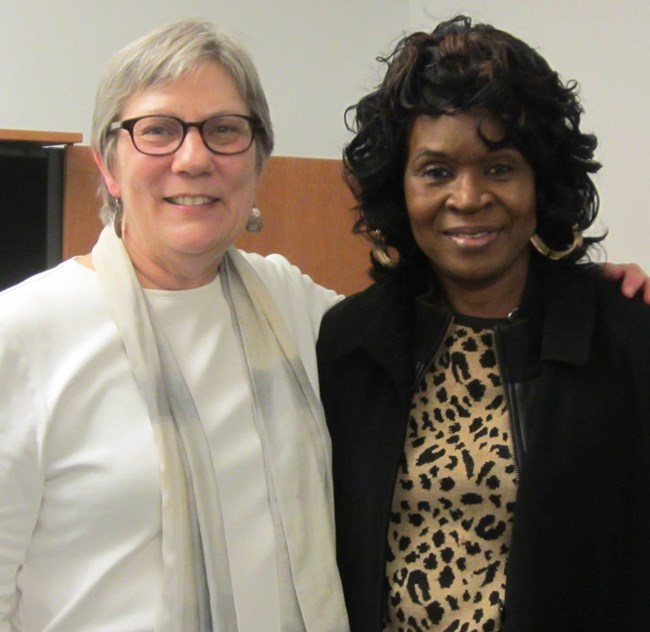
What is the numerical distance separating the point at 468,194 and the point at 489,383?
1.00 ft


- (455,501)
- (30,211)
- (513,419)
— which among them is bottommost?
(455,501)

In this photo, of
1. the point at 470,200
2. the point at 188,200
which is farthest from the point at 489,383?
the point at 188,200

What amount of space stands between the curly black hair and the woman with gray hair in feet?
Result: 0.69

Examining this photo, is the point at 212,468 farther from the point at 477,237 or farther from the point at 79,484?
the point at 477,237

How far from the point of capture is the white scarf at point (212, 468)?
1.31 metres

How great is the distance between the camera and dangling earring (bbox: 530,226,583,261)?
1.53 metres

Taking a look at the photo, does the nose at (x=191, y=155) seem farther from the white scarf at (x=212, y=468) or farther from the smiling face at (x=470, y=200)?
the smiling face at (x=470, y=200)

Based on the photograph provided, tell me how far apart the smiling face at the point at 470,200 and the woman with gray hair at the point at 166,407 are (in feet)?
0.89

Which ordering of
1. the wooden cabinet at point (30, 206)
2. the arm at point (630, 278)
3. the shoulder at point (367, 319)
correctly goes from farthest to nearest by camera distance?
the wooden cabinet at point (30, 206)
the shoulder at point (367, 319)
the arm at point (630, 278)

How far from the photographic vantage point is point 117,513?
1.28 metres

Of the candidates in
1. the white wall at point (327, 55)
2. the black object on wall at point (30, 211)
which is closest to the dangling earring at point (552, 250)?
the white wall at point (327, 55)

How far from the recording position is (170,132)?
138cm

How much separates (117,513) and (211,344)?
320mm

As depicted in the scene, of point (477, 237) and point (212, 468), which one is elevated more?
point (477, 237)
